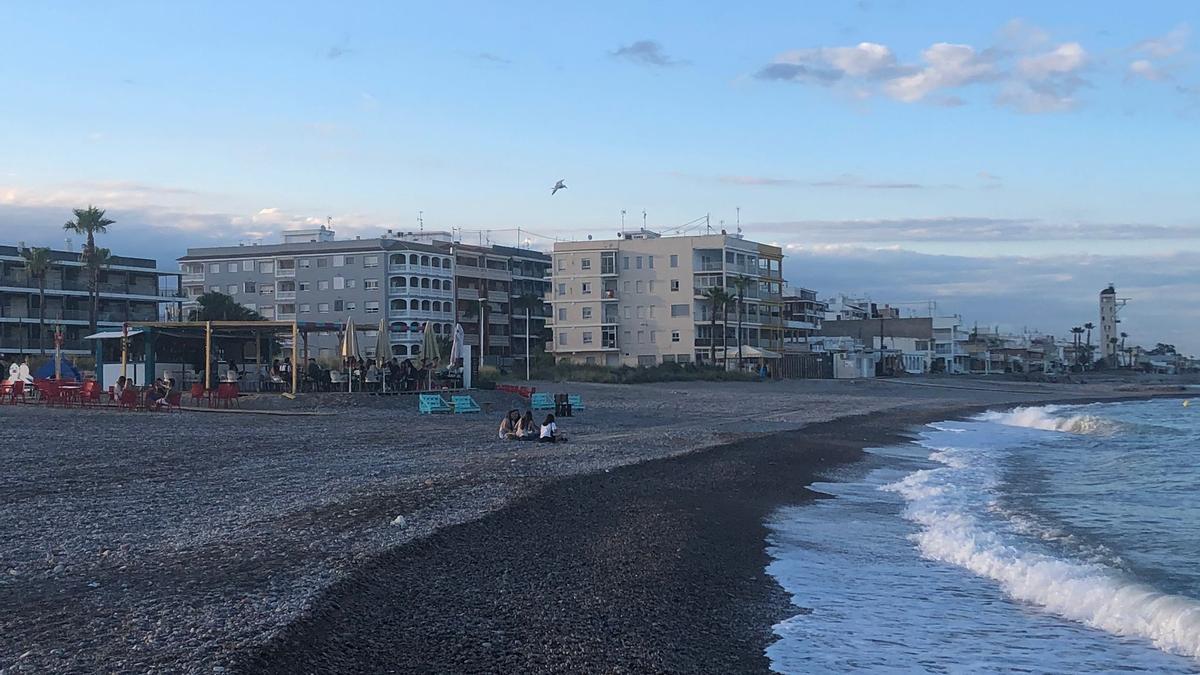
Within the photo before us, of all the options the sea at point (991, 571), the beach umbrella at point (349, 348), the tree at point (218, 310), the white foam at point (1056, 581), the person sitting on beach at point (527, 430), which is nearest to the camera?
the sea at point (991, 571)

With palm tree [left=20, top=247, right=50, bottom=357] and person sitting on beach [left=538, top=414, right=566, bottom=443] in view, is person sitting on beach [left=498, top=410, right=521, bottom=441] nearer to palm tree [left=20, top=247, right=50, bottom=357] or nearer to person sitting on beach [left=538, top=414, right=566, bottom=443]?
person sitting on beach [left=538, top=414, right=566, bottom=443]

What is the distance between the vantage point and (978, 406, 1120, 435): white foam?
44812mm

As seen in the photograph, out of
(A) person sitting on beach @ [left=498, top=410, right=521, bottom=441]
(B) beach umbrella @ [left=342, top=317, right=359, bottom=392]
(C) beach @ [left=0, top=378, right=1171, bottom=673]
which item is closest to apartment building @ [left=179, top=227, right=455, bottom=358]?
(B) beach umbrella @ [left=342, top=317, right=359, bottom=392]

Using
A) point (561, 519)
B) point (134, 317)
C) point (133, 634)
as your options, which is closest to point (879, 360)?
point (134, 317)

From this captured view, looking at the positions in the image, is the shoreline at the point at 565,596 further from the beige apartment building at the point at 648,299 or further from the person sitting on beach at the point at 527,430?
the beige apartment building at the point at 648,299

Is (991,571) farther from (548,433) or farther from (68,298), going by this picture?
(68,298)

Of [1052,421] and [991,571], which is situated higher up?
[991,571]

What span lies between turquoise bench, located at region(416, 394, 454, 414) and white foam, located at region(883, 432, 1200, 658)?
16.9 m

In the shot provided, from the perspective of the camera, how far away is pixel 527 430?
26078mm

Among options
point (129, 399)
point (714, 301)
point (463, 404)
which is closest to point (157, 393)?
point (129, 399)

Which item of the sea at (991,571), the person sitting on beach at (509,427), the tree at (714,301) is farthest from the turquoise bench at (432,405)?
the tree at (714,301)

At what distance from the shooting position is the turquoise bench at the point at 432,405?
33175 millimetres

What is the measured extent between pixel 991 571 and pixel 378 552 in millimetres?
7259

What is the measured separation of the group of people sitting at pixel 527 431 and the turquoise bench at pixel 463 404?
7.17 meters
